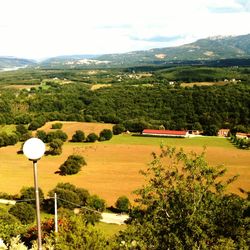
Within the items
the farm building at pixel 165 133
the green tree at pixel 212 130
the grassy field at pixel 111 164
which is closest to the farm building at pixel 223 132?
the green tree at pixel 212 130

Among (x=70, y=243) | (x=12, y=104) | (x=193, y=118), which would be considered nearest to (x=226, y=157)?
(x=193, y=118)

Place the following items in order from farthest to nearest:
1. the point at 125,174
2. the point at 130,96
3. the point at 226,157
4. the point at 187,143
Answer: the point at 130,96
the point at 187,143
the point at 226,157
the point at 125,174

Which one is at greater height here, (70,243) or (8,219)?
(70,243)

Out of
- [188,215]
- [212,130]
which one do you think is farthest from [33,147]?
[212,130]

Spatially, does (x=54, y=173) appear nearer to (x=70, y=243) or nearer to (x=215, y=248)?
(x=70, y=243)

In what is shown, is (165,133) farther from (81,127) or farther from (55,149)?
(55,149)

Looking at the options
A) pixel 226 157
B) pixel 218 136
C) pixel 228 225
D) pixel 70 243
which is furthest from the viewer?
pixel 218 136

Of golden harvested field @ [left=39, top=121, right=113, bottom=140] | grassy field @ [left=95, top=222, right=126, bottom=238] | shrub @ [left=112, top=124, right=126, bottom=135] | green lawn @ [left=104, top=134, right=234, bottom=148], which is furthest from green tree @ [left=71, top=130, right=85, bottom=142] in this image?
grassy field @ [left=95, top=222, right=126, bottom=238]
